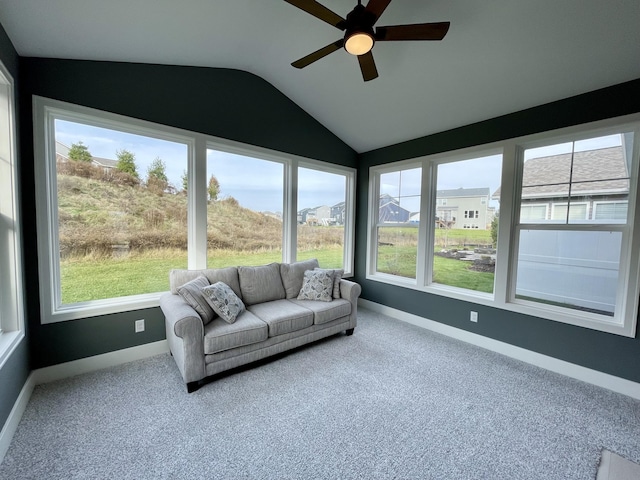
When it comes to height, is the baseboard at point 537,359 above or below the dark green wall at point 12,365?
A: below

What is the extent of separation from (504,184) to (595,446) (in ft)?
7.72

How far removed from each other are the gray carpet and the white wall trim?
73 mm

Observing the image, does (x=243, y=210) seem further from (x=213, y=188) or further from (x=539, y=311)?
(x=539, y=311)

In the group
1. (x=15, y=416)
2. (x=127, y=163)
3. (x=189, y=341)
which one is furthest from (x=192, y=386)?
(x=127, y=163)

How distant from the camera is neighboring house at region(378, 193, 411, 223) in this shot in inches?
160

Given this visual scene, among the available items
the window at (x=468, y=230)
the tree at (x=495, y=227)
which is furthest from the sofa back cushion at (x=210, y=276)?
the tree at (x=495, y=227)

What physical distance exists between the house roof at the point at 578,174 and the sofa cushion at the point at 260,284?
3003 millimetres

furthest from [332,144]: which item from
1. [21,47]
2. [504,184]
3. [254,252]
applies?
[21,47]

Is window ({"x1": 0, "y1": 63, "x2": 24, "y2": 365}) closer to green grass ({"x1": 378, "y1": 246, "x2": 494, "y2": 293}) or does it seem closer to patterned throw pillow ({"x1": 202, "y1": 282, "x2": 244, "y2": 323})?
patterned throw pillow ({"x1": 202, "y1": 282, "x2": 244, "y2": 323})

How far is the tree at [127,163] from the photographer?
261 centimetres

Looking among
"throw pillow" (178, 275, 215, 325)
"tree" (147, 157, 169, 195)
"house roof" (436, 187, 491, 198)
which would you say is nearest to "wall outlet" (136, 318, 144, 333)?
"throw pillow" (178, 275, 215, 325)

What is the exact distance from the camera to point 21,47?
1.98m

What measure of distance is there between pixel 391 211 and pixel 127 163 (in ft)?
11.6

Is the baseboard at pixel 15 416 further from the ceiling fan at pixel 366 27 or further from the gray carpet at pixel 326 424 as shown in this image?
the ceiling fan at pixel 366 27
